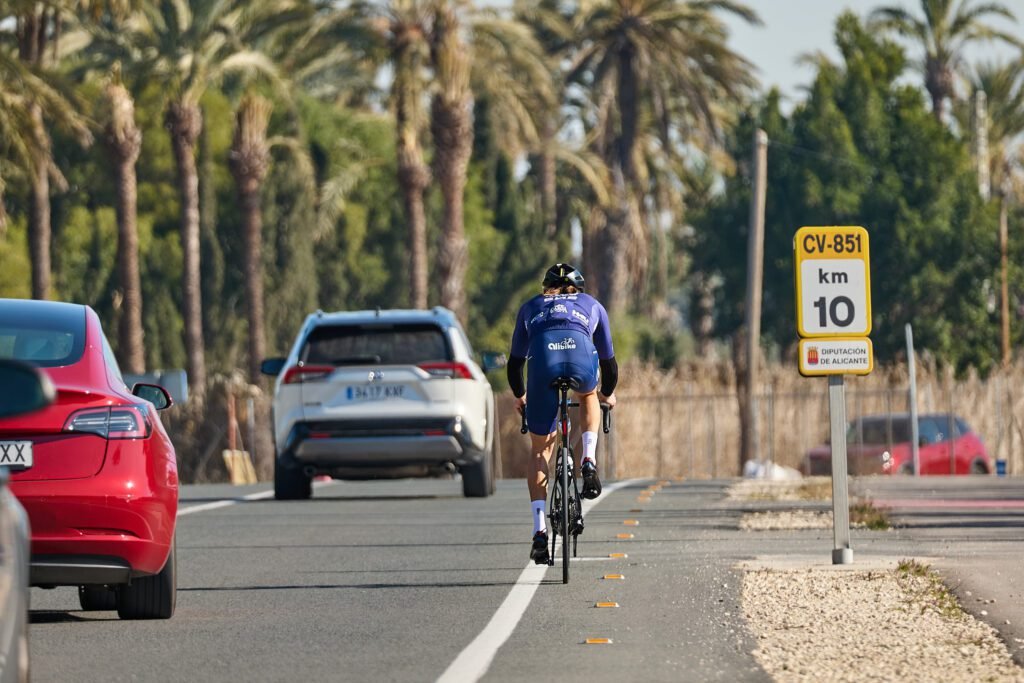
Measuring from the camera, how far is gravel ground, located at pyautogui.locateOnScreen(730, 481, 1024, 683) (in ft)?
29.5

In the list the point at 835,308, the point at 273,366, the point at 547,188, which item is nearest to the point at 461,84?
the point at 547,188

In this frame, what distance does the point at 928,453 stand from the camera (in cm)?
3481

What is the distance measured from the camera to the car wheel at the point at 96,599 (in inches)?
462

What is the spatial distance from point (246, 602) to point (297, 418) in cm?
844

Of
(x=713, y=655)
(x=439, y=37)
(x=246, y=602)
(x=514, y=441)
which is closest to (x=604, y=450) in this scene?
(x=514, y=441)

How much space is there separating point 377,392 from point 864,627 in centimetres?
1041

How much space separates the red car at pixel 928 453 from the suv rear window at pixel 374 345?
14.8 metres

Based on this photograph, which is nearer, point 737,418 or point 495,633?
point 495,633

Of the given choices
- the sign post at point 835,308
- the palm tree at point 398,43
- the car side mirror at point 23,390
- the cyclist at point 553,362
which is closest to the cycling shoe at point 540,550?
the cyclist at point 553,362

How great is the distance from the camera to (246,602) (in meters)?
12.2

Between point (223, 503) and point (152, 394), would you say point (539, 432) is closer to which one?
point (152, 394)

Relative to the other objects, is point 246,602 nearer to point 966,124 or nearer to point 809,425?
point 809,425

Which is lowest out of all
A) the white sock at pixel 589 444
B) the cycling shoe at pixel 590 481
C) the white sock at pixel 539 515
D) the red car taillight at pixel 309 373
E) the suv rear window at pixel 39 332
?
the white sock at pixel 539 515

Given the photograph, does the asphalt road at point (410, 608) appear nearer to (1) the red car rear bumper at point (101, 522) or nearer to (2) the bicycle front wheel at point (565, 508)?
(2) the bicycle front wheel at point (565, 508)
